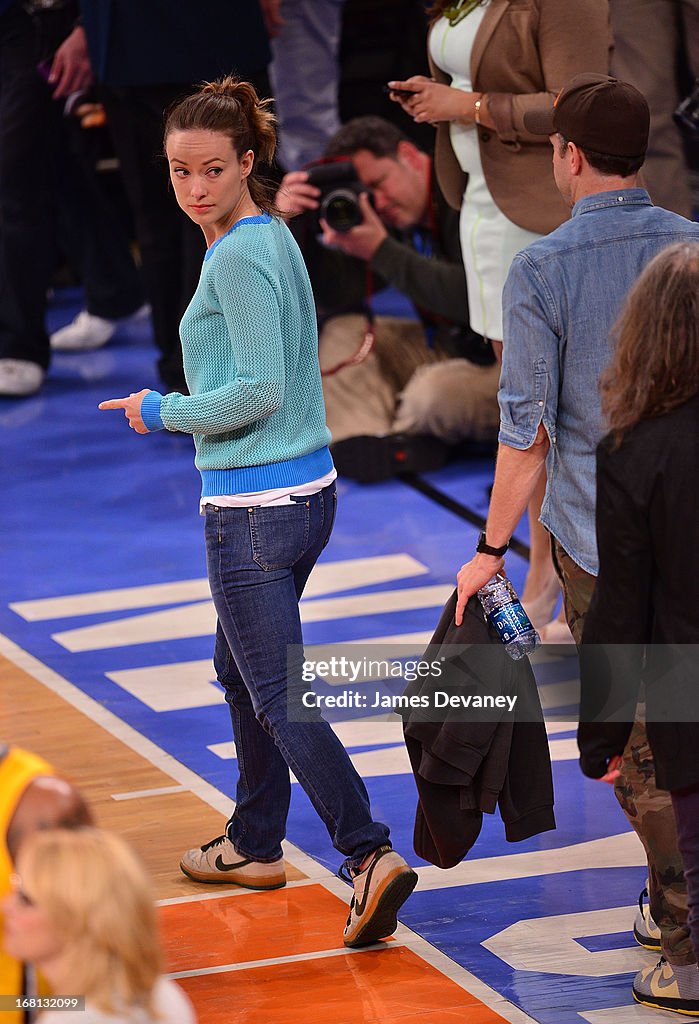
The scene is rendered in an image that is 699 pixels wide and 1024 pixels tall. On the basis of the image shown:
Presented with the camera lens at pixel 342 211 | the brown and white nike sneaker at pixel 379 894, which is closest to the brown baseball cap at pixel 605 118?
the brown and white nike sneaker at pixel 379 894

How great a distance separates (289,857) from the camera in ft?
12.8

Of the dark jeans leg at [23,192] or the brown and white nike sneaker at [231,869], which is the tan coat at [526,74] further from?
the dark jeans leg at [23,192]

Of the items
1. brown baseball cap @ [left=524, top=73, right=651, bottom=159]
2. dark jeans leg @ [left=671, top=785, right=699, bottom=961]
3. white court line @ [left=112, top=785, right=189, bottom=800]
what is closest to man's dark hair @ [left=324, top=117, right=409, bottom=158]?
white court line @ [left=112, top=785, right=189, bottom=800]

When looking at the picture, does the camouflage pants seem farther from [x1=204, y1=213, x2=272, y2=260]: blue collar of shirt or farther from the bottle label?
[x1=204, y1=213, x2=272, y2=260]: blue collar of shirt

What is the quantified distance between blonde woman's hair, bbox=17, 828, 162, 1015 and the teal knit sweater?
1316 mm

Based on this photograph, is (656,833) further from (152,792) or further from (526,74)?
(526,74)

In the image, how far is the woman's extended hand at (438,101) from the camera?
4.83m

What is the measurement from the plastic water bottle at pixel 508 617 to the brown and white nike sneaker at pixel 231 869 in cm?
81

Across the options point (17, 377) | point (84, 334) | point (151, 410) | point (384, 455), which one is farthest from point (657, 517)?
point (84, 334)

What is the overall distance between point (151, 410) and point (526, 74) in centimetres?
195

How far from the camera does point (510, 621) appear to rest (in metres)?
3.27

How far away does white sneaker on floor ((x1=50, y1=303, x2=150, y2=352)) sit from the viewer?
29.8 ft

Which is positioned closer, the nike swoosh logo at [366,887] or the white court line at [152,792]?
the nike swoosh logo at [366,887]

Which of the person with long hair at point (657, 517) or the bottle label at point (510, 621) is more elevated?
the person with long hair at point (657, 517)
